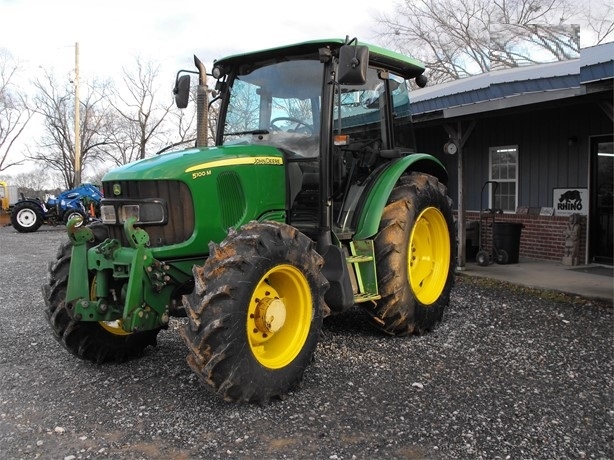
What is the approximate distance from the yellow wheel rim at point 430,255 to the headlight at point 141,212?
2.49m

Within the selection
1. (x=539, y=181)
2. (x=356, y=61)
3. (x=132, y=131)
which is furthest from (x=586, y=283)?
(x=132, y=131)

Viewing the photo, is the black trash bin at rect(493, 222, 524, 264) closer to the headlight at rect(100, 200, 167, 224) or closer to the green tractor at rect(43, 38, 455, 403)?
the green tractor at rect(43, 38, 455, 403)

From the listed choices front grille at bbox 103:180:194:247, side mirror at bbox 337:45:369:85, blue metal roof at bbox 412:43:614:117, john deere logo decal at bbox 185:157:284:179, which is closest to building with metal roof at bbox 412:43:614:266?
blue metal roof at bbox 412:43:614:117

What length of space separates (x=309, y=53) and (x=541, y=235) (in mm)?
6526

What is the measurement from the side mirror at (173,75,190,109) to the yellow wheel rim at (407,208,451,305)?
2.40 meters

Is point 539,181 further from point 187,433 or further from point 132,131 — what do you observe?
point 132,131

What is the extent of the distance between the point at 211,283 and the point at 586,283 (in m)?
5.74

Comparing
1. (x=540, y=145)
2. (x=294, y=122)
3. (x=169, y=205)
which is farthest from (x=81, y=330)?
(x=540, y=145)

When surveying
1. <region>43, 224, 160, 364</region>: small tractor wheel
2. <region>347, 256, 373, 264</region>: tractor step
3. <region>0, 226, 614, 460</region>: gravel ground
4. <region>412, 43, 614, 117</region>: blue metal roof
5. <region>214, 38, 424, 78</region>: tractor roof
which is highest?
<region>412, 43, 614, 117</region>: blue metal roof

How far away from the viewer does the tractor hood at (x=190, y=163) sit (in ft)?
12.1

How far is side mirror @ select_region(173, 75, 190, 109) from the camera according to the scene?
16.1 feet

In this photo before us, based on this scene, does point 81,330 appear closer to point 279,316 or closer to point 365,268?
point 279,316

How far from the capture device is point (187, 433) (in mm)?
3168

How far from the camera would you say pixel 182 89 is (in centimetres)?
495
